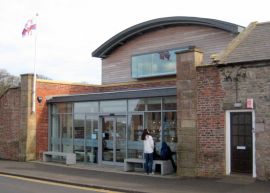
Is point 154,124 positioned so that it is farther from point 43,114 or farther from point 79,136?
point 43,114

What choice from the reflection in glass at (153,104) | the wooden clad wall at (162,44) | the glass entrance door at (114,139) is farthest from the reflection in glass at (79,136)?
the wooden clad wall at (162,44)

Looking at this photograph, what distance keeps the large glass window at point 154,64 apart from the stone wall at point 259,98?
13.3m

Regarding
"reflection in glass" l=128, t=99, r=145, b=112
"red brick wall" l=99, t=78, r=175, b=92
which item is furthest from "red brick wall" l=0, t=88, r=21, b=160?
"reflection in glass" l=128, t=99, r=145, b=112

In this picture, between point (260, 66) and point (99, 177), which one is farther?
point (99, 177)

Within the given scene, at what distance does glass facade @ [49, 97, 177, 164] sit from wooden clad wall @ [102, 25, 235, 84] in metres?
8.22

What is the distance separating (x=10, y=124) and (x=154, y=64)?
34.2 feet

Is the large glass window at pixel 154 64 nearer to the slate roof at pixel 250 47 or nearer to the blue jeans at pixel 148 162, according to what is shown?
the slate roof at pixel 250 47

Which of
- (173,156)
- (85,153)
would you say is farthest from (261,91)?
(85,153)

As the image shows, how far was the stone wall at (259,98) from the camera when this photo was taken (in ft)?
47.1

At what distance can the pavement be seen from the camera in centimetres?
1325

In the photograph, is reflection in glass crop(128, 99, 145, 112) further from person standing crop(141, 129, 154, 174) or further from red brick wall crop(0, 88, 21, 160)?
red brick wall crop(0, 88, 21, 160)

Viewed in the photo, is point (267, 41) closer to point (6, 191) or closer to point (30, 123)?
point (6, 191)

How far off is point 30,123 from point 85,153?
11.6 ft

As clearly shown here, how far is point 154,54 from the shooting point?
1183 inches
